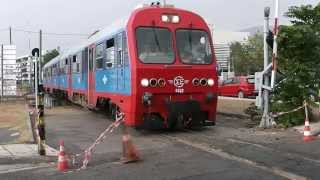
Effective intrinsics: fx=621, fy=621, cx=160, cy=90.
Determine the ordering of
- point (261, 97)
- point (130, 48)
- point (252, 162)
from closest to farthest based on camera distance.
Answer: point (252, 162) → point (130, 48) → point (261, 97)

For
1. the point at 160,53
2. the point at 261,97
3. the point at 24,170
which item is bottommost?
the point at 24,170

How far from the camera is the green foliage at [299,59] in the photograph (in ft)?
53.7

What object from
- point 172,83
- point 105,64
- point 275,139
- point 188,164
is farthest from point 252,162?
point 105,64

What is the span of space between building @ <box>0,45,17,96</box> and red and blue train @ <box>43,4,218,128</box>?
3092cm

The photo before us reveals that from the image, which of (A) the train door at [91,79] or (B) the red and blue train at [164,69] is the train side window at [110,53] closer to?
(B) the red and blue train at [164,69]

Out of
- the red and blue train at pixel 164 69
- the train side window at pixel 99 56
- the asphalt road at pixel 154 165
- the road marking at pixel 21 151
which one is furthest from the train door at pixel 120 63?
the road marking at pixel 21 151

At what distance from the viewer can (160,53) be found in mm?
16188

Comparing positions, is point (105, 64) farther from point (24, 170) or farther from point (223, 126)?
point (24, 170)

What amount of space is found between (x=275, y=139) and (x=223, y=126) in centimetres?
410

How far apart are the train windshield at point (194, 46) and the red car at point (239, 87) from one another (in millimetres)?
23466

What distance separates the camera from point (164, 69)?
16.0 meters

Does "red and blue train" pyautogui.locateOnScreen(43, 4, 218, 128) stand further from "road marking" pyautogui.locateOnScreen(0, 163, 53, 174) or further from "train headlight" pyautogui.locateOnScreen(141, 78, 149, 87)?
"road marking" pyautogui.locateOnScreen(0, 163, 53, 174)

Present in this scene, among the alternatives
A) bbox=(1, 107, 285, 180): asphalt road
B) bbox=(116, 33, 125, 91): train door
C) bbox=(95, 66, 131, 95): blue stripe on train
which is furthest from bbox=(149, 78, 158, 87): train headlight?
bbox=(1, 107, 285, 180): asphalt road

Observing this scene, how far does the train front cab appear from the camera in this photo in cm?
1584
